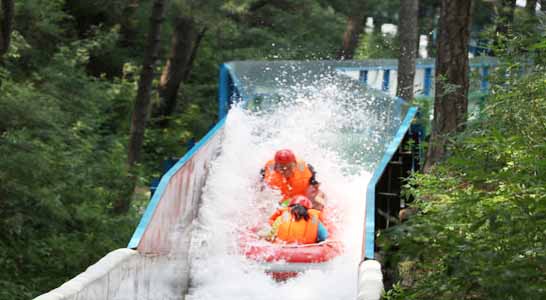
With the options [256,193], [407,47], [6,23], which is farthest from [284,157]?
[407,47]

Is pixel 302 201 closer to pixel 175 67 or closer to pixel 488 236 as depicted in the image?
pixel 488 236

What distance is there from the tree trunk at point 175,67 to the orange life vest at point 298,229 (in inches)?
465

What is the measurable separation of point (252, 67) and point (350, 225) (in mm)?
7514

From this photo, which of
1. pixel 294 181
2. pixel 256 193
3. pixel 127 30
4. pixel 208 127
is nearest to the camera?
pixel 294 181

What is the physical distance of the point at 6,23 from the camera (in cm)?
1134

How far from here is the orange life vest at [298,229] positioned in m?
11.4

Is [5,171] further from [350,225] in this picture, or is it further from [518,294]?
[518,294]

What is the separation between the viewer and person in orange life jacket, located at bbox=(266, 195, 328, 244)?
11.4 m

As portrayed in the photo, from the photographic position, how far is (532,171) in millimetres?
5410

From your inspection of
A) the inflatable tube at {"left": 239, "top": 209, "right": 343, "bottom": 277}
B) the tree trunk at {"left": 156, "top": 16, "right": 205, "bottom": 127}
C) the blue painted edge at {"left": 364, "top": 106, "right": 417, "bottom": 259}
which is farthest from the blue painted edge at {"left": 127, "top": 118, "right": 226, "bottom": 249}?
the tree trunk at {"left": 156, "top": 16, "right": 205, "bottom": 127}

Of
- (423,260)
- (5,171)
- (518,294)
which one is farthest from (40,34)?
(518,294)

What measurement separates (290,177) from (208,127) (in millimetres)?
11746

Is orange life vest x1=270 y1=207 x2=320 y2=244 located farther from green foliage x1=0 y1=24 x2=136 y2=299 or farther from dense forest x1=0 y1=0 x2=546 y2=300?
green foliage x1=0 y1=24 x2=136 y2=299

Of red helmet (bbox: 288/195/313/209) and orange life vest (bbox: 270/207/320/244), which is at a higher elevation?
red helmet (bbox: 288/195/313/209)
